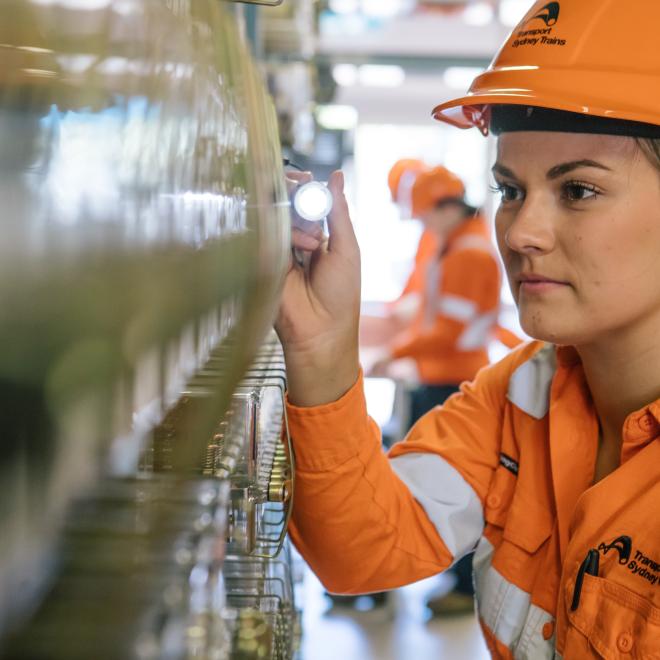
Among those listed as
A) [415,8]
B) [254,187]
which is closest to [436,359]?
[254,187]

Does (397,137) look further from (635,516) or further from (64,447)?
(64,447)

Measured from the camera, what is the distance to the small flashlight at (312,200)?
1.18 metres

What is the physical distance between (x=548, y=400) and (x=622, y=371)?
17 cm

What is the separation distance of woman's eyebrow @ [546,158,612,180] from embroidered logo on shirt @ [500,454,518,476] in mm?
509

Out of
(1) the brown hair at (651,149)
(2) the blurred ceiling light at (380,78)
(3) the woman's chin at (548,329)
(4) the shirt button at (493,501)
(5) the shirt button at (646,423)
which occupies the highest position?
(2) the blurred ceiling light at (380,78)

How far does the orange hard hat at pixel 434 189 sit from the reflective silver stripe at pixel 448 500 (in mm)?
2937

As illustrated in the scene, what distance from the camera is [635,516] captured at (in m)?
1.21

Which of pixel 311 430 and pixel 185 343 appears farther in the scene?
pixel 311 430

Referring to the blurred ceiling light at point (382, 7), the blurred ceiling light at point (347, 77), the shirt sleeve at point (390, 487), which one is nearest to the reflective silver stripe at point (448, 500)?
the shirt sleeve at point (390, 487)

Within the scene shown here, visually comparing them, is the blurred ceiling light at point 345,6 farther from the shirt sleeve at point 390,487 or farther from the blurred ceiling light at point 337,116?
the shirt sleeve at point 390,487

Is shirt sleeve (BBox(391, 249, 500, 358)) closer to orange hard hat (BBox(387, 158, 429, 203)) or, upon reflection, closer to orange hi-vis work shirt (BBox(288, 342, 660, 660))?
orange hard hat (BBox(387, 158, 429, 203))

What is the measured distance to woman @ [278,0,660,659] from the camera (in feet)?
3.97

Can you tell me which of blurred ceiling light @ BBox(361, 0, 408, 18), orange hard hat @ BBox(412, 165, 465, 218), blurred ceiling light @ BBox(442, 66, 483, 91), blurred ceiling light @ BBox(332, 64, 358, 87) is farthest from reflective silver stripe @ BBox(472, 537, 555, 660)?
blurred ceiling light @ BBox(332, 64, 358, 87)

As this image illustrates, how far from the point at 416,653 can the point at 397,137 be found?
294 inches
